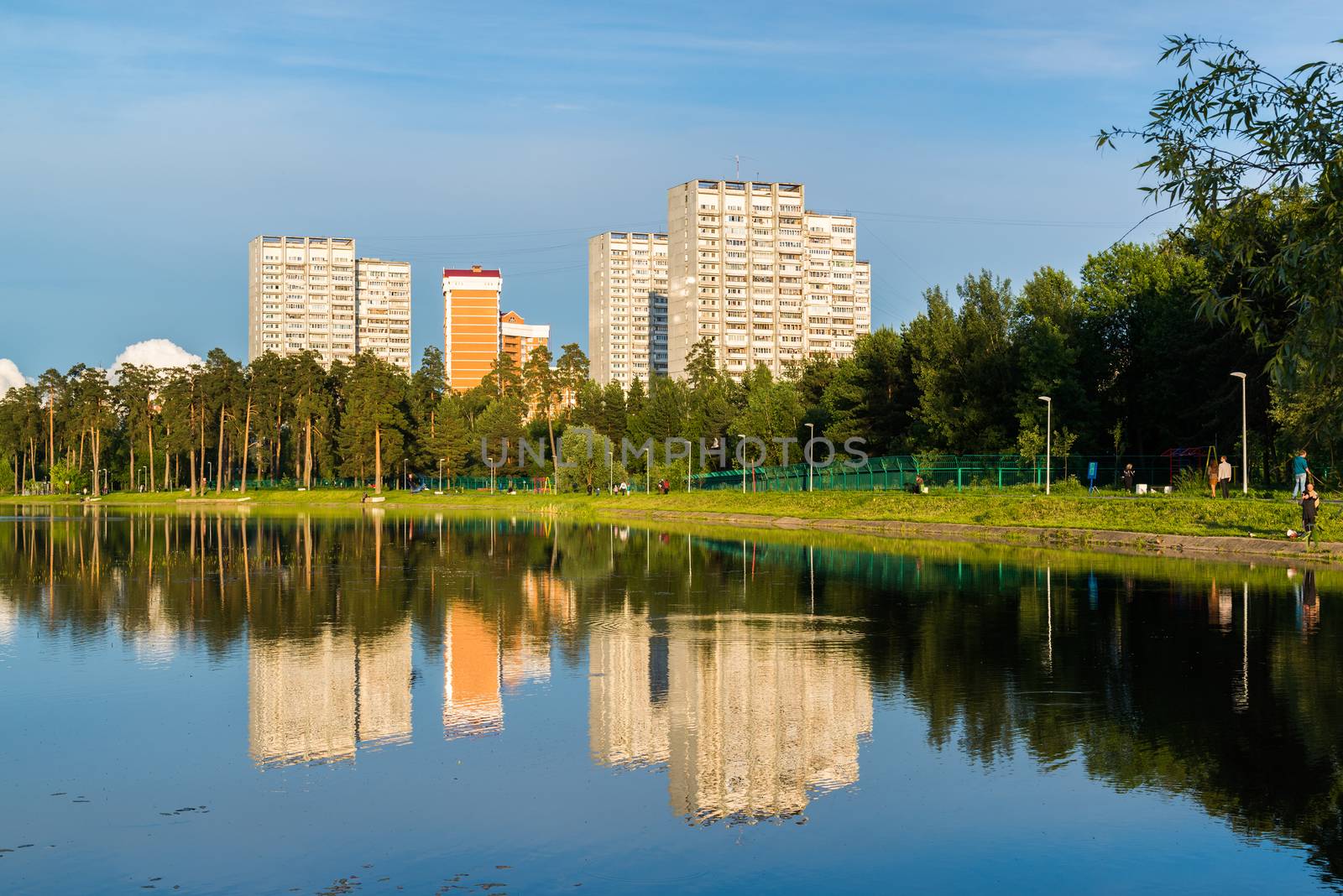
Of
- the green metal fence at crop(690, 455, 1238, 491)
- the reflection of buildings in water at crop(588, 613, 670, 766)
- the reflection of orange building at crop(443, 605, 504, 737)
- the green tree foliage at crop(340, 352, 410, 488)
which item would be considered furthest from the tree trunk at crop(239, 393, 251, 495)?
the reflection of buildings in water at crop(588, 613, 670, 766)

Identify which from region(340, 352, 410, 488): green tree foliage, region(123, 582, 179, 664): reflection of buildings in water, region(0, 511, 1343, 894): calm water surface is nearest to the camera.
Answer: region(0, 511, 1343, 894): calm water surface

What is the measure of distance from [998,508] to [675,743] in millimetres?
39861

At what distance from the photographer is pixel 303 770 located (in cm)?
1001

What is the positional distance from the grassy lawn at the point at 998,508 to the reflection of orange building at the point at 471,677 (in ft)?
85.3

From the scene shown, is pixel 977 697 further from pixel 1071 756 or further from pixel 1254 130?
pixel 1254 130

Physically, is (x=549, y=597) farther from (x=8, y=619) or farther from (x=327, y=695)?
(x=327, y=695)

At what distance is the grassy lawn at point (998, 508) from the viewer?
38.0 metres

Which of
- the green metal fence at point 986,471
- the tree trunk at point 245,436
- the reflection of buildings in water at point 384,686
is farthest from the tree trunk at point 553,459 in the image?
the reflection of buildings in water at point 384,686

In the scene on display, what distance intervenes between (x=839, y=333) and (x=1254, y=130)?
540ft

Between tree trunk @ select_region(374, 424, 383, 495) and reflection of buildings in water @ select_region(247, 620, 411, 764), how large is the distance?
102676 millimetres

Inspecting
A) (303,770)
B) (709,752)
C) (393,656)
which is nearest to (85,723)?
(303,770)

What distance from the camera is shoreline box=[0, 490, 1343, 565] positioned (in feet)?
114

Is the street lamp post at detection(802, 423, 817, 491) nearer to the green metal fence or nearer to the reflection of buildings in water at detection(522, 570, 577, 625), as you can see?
the green metal fence

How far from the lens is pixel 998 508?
48.6m
